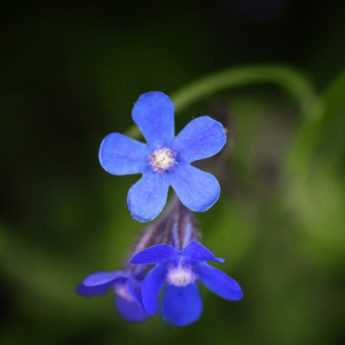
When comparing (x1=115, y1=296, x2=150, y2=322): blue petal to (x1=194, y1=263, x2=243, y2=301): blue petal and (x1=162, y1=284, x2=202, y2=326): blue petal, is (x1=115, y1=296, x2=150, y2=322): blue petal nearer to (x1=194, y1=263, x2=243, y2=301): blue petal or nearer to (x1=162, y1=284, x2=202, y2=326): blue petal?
(x1=162, y1=284, x2=202, y2=326): blue petal

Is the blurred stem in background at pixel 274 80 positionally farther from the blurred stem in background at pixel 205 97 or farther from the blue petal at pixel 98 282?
the blue petal at pixel 98 282

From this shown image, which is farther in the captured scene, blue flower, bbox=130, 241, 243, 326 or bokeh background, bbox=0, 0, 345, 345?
bokeh background, bbox=0, 0, 345, 345

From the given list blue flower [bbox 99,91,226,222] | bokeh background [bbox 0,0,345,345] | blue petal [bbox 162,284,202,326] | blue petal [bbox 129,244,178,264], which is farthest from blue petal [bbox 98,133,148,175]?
bokeh background [bbox 0,0,345,345]

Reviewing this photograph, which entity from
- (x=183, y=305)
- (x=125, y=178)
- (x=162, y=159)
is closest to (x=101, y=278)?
(x=183, y=305)

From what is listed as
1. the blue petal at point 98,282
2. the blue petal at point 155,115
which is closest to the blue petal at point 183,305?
the blue petal at point 98,282

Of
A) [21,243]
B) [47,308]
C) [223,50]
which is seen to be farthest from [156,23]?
[47,308]

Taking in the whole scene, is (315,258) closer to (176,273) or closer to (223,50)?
(223,50)

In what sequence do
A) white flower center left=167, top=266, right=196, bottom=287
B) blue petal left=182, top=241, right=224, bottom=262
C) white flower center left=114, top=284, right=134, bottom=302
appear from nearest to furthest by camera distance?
blue petal left=182, top=241, right=224, bottom=262, white flower center left=167, top=266, right=196, bottom=287, white flower center left=114, top=284, right=134, bottom=302
